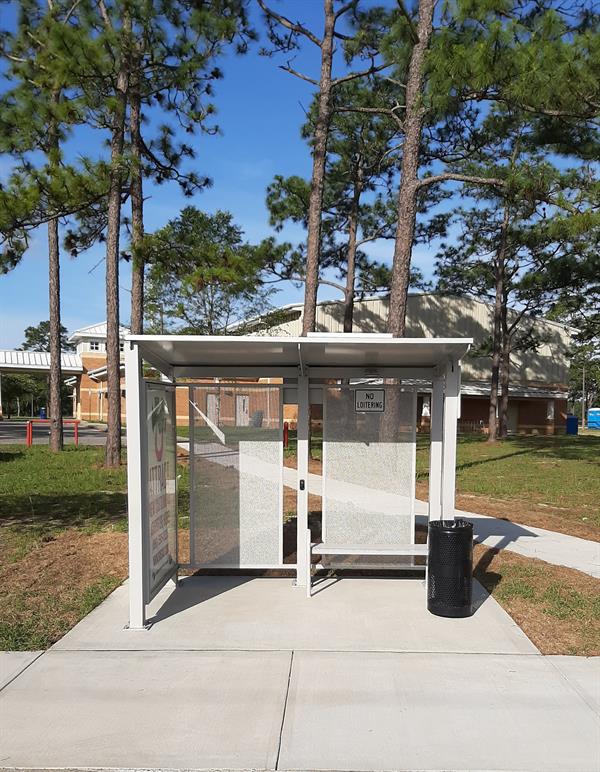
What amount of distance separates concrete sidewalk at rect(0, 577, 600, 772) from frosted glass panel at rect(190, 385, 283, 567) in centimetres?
88

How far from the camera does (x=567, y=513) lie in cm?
1120

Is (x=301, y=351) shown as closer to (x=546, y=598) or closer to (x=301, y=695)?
(x=301, y=695)

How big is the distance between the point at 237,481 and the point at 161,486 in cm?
96

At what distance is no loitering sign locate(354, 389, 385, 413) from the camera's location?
661cm

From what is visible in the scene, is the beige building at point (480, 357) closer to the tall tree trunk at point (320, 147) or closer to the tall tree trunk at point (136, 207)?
the tall tree trunk at point (320, 147)

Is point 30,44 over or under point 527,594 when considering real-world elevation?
over

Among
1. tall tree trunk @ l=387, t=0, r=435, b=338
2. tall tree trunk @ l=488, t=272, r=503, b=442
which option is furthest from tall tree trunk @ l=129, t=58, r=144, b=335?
tall tree trunk @ l=488, t=272, r=503, b=442

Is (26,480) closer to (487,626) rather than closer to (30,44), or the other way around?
(30,44)

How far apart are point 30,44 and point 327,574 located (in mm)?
13657

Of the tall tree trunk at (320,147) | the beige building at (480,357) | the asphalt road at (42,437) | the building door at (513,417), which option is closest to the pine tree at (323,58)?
the tall tree trunk at (320,147)

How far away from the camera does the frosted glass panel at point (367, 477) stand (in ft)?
21.9

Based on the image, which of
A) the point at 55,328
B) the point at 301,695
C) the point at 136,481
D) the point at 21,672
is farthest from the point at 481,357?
the point at 21,672

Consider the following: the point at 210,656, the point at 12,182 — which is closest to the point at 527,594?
the point at 210,656

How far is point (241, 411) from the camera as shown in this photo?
6.63 metres
